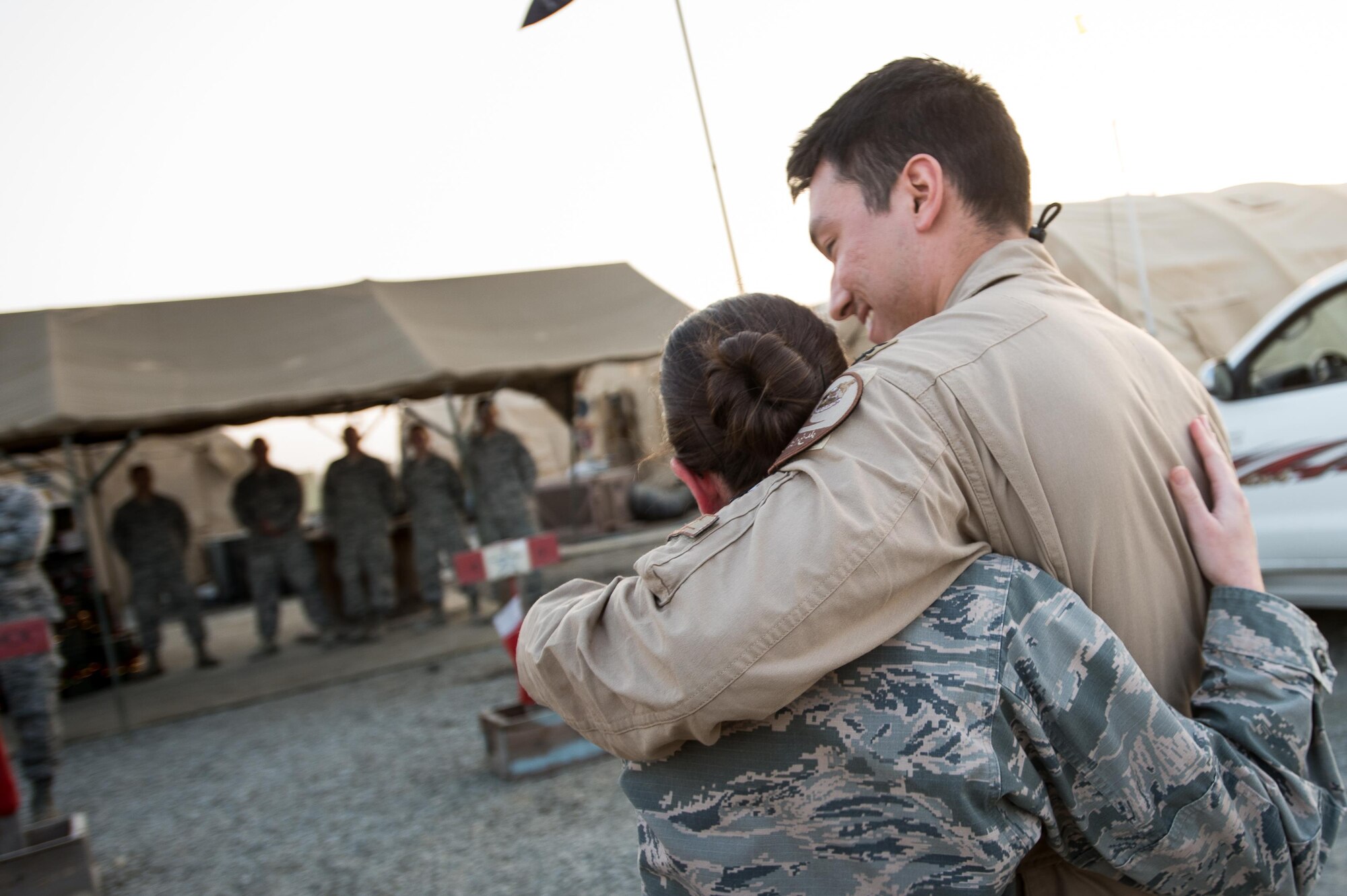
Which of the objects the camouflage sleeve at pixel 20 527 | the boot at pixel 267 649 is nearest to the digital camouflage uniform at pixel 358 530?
the boot at pixel 267 649

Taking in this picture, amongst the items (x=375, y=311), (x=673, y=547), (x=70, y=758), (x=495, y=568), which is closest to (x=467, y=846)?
(x=495, y=568)

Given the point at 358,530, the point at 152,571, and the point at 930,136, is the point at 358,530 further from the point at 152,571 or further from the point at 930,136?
the point at 930,136

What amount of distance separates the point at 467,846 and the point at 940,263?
382 centimetres

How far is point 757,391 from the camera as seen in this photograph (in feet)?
4.01

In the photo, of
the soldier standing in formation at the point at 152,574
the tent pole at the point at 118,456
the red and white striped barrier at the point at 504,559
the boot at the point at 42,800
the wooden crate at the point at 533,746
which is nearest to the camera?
the boot at the point at 42,800

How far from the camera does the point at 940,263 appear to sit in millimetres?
1353

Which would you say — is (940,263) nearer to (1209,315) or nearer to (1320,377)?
(1320,377)

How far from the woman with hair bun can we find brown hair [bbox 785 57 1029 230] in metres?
0.33

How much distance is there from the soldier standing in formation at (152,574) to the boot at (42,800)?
5630 mm

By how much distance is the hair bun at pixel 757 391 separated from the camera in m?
1.21

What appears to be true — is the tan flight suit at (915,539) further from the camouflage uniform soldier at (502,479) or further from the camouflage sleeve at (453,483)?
the camouflage sleeve at (453,483)

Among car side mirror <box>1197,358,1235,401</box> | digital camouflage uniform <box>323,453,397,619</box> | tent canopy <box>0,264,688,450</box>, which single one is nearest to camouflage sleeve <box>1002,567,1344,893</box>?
car side mirror <box>1197,358,1235,401</box>

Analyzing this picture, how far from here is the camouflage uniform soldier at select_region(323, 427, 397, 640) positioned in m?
10.8

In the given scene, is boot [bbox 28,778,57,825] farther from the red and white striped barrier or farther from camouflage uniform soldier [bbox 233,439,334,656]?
camouflage uniform soldier [bbox 233,439,334,656]
